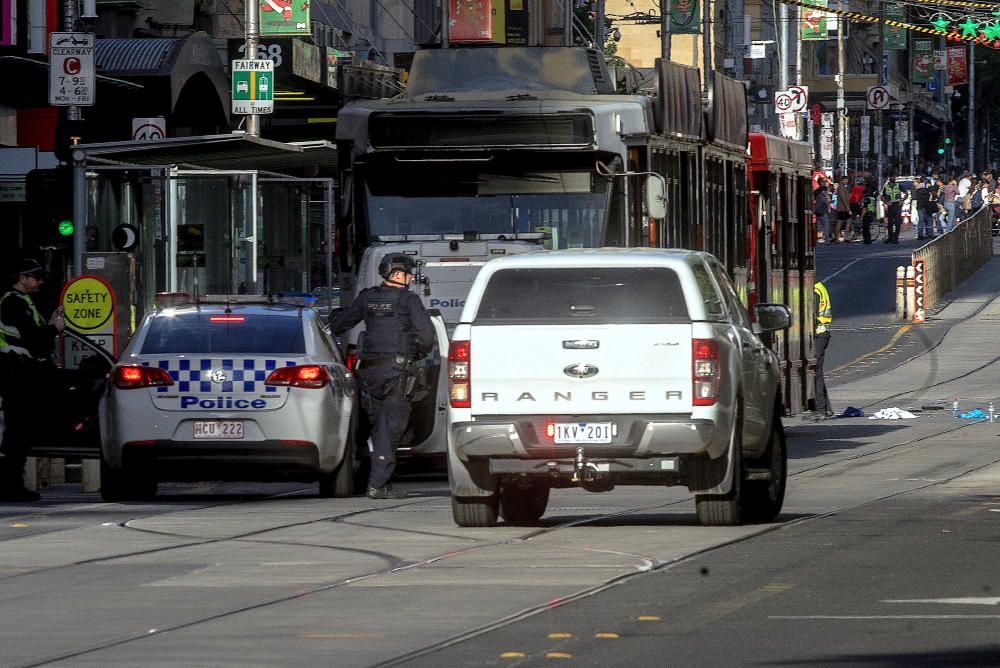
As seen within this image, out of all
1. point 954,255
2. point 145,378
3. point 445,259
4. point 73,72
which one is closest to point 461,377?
point 145,378

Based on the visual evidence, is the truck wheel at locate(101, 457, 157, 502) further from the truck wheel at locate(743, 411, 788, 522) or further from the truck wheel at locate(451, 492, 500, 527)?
the truck wheel at locate(743, 411, 788, 522)

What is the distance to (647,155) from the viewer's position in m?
20.8

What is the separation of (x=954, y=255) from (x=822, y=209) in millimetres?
13988

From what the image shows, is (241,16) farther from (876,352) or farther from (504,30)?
(504,30)

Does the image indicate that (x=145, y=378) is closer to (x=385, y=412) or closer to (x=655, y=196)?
(x=385, y=412)

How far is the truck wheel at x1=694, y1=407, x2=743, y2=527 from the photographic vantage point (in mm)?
15070

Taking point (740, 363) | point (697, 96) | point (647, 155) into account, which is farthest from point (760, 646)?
point (697, 96)

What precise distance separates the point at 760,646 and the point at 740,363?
5.61m

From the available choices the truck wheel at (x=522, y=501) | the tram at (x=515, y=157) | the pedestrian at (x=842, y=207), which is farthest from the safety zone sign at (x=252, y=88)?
the pedestrian at (x=842, y=207)

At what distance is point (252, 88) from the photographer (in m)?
33.7

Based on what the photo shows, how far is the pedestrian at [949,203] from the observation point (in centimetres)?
7488

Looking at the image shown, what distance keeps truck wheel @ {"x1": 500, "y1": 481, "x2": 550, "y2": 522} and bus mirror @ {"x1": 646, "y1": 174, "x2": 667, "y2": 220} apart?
4677mm

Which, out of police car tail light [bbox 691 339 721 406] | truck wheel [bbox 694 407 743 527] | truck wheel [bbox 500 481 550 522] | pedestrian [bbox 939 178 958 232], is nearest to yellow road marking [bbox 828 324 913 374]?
pedestrian [bbox 939 178 958 232]

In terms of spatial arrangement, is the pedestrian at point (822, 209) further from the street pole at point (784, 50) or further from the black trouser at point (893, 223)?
the street pole at point (784, 50)
